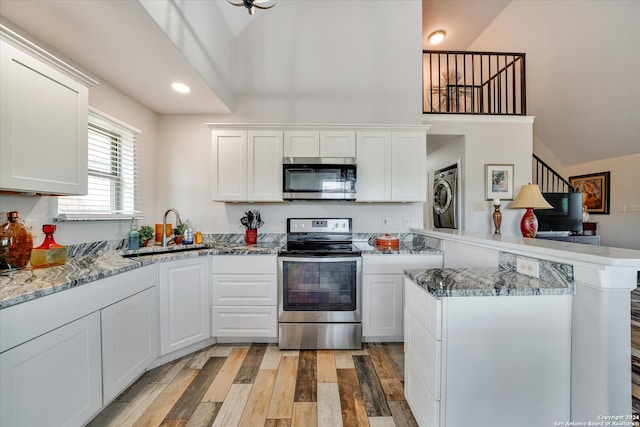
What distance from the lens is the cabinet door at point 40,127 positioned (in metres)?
1.26

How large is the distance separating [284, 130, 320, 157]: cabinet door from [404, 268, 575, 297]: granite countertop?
175 cm

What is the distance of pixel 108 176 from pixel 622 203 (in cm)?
772

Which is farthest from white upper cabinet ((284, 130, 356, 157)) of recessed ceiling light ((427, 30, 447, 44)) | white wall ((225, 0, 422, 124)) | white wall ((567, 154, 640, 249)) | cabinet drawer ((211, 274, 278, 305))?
white wall ((567, 154, 640, 249))

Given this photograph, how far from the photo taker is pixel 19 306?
105cm

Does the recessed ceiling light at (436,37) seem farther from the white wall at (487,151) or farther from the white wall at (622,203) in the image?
the white wall at (622,203)

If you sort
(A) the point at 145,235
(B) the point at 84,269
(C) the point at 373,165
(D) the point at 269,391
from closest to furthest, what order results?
(B) the point at 84,269
(D) the point at 269,391
(A) the point at 145,235
(C) the point at 373,165

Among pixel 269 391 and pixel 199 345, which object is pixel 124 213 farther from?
pixel 269 391

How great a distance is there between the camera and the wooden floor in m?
1.52

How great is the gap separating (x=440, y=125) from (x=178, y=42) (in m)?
3.27

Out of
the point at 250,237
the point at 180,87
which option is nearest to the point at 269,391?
the point at 250,237

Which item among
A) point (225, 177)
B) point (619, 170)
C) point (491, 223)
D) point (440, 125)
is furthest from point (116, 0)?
point (619, 170)

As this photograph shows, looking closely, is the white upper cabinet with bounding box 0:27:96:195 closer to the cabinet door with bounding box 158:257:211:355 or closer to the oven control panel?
the cabinet door with bounding box 158:257:211:355

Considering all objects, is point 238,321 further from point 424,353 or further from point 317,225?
point 424,353

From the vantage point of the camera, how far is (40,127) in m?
1.41
